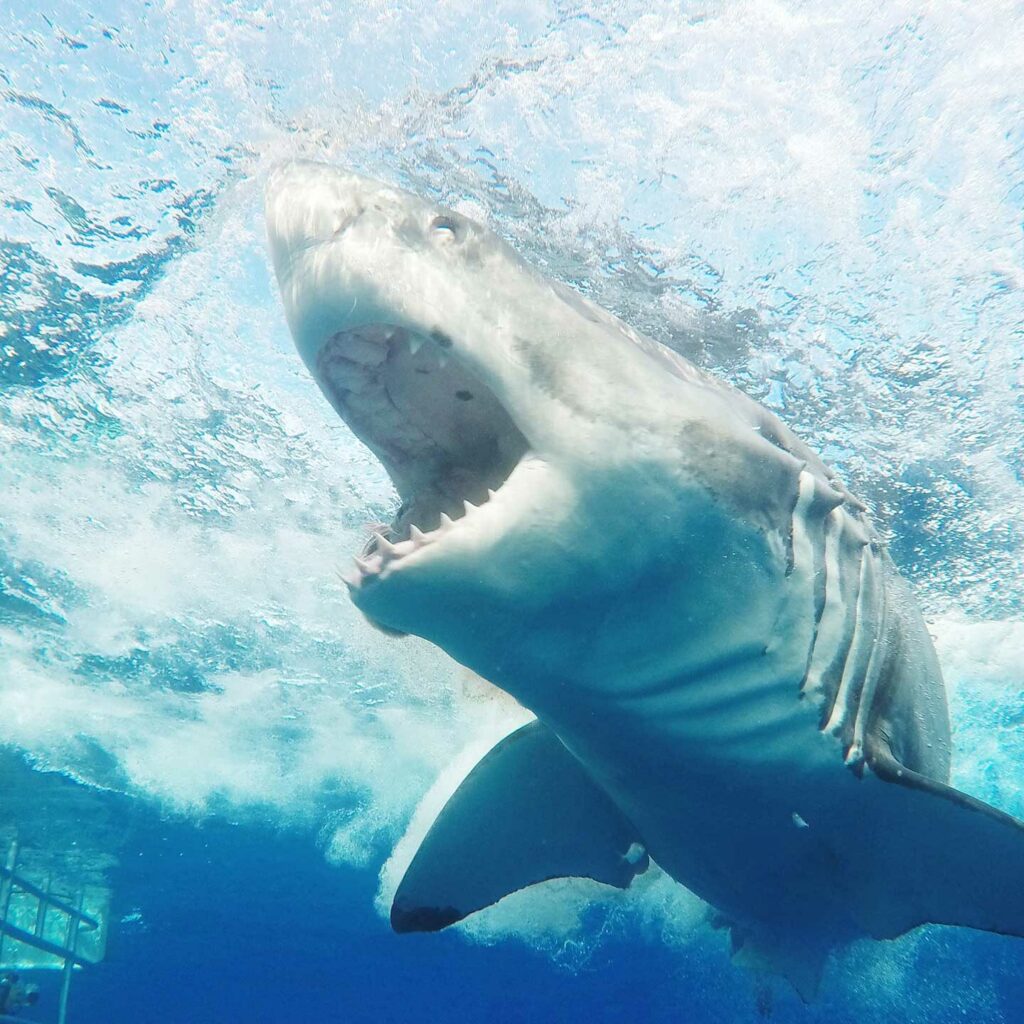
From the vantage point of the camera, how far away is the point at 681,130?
6.77 meters

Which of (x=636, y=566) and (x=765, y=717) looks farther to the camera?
(x=765, y=717)

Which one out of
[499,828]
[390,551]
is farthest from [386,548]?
[499,828]

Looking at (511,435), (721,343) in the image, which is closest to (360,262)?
(511,435)

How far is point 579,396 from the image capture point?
250 centimetres

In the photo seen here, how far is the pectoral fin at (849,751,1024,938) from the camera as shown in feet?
10.9

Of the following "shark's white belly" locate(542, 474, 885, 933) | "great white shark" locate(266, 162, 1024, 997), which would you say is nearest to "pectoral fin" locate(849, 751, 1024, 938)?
"great white shark" locate(266, 162, 1024, 997)

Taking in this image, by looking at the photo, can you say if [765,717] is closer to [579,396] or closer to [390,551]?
[579,396]

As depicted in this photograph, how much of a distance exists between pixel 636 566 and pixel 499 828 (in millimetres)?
3138

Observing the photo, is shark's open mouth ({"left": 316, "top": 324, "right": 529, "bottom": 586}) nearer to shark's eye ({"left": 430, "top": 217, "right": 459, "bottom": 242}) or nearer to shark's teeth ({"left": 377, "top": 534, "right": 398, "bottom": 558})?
shark's teeth ({"left": 377, "top": 534, "right": 398, "bottom": 558})

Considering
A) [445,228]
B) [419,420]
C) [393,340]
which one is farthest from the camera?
[419,420]

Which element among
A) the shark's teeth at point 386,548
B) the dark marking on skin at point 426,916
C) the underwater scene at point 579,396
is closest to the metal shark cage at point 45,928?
the underwater scene at point 579,396

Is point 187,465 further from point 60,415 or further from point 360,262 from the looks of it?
point 360,262

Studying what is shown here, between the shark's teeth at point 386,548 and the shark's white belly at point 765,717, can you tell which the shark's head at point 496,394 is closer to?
the shark's teeth at point 386,548

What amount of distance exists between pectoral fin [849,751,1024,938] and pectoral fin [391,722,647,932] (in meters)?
1.86
